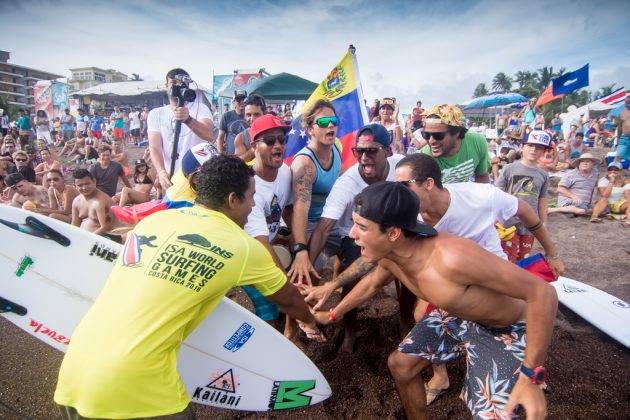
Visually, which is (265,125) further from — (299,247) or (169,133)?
(169,133)

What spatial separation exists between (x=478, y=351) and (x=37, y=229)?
2.93 meters

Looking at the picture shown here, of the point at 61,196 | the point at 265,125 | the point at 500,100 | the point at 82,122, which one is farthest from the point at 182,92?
the point at 82,122

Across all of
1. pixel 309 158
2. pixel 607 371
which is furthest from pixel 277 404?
pixel 607 371

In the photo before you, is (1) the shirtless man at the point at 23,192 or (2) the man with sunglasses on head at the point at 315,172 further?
(1) the shirtless man at the point at 23,192

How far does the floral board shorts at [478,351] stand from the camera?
1.90m

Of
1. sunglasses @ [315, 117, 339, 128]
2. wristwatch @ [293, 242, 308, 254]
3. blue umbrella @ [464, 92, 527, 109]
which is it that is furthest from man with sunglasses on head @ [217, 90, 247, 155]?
blue umbrella @ [464, 92, 527, 109]

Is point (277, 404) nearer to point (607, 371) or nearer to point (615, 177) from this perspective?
point (607, 371)

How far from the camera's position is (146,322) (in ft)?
4.91

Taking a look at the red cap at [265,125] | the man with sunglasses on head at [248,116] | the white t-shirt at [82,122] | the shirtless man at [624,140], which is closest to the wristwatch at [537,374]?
the red cap at [265,125]

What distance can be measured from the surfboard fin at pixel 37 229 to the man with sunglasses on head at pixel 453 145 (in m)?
3.09

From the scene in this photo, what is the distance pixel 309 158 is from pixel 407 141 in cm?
969

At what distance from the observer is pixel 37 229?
2.30 metres

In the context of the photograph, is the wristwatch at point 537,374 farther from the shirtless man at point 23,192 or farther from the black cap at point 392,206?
the shirtless man at point 23,192

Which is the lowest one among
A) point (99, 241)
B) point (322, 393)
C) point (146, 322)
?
point (322, 393)
